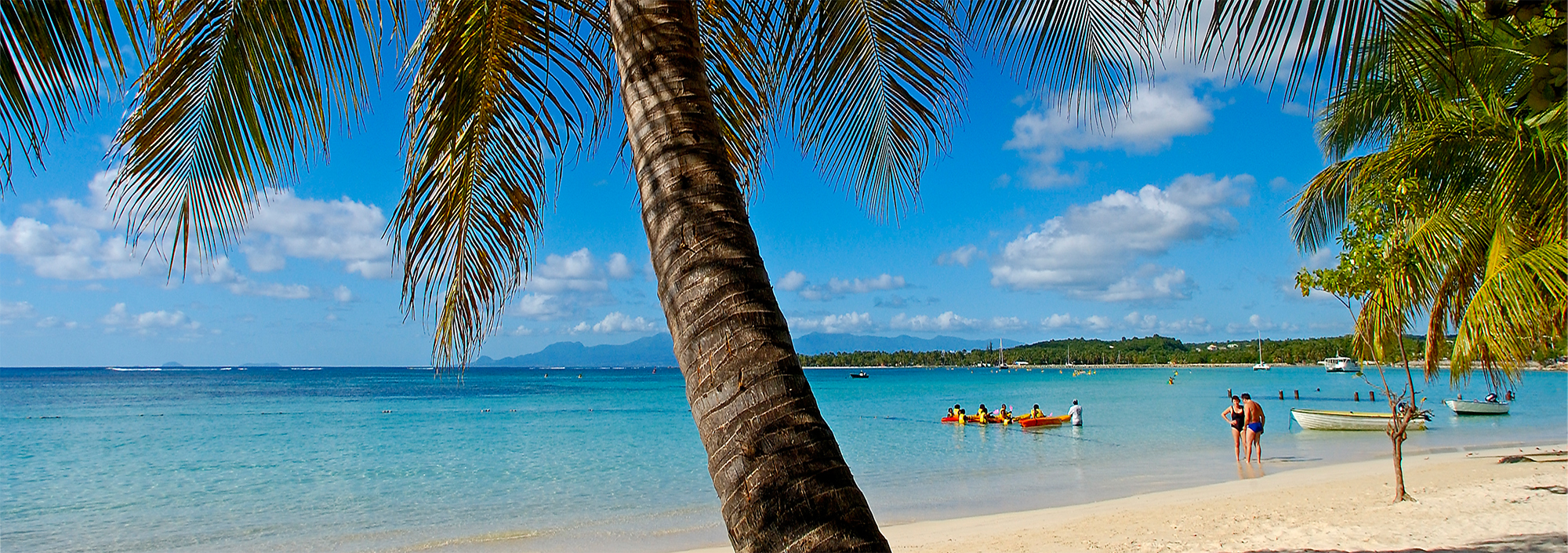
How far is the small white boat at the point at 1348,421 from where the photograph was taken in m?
21.8

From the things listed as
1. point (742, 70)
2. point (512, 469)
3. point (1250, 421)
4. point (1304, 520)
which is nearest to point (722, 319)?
point (742, 70)

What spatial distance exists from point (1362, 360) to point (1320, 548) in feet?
11.5

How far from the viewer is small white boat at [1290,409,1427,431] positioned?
21812mm

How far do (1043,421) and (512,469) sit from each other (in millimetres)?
15006

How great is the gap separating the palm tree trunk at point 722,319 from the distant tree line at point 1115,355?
109 meters

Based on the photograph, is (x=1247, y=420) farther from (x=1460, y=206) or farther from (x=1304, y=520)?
(x=1460, y=206)

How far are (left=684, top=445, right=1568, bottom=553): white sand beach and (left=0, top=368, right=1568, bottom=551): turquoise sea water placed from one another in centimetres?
144

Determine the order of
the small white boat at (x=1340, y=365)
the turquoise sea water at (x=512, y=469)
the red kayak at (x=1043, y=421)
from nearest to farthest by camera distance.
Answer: the turquoise sea water at (x=512, y=469) → the red kayak at (x=1043, y=421) → the small white boat at (x=1340, y=365)

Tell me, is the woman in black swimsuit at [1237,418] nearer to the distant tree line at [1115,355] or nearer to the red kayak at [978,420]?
the red kayak at [978,420]

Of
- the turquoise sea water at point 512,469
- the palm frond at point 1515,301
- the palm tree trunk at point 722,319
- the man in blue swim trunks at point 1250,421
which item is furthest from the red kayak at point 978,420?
the palm tree trunk at point 722,319

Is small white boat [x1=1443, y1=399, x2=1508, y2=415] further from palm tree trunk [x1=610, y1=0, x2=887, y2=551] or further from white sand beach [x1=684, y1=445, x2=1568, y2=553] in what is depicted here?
palm tree trunk [x1=610, y1=0, x2=887, y2=551]

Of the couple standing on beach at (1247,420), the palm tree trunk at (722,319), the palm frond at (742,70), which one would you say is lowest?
the couple standing on beach at (1247,420)

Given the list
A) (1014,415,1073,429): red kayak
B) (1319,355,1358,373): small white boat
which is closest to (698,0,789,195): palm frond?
(1014,415,1073,429): red kayak

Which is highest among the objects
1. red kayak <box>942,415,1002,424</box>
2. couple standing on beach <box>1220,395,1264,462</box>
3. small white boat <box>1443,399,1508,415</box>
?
couple standing on beach <box>1220,395,1264,462</box>
